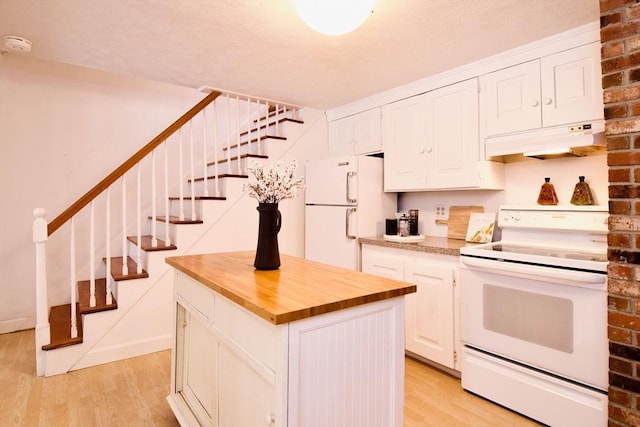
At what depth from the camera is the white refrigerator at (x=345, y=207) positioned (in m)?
3.13

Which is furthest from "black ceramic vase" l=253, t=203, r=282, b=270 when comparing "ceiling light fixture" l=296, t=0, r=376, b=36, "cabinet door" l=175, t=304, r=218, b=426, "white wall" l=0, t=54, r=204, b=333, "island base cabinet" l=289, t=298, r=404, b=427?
"white wall" l=0, t=54, r=204, b=333

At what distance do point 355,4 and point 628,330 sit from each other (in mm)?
1883

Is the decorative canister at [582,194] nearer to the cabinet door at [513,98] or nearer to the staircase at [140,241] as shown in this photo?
the cabinet door at [513,98]

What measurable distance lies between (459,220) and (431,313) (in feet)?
2.93

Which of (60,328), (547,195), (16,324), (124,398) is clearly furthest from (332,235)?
(16,324)

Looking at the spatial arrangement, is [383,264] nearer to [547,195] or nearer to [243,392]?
[547,195]

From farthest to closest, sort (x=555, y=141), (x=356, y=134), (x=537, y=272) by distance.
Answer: (x=356, y=134) < (x=555, y=141) < (x=537, y=272)

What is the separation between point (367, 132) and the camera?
3.53 m

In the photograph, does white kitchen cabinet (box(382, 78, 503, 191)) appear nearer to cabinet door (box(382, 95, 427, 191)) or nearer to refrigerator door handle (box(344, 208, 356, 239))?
cabinet door (box(382, 95, 427, 191))

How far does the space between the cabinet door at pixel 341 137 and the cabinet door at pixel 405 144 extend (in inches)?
20.5

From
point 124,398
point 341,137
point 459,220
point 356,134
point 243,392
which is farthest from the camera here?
point 341,137

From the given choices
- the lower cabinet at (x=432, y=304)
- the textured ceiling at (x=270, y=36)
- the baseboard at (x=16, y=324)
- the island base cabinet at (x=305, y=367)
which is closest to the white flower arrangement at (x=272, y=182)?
the island base cabinet at (x=305, y=367)

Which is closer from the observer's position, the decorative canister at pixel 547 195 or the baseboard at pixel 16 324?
the decorative canister at pixel 547 195

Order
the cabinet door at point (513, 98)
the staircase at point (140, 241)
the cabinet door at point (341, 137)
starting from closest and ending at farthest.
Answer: the cabinet door at point (513, 98), the staircase at point (140, 241), the cabinet door at point (341, 137)
